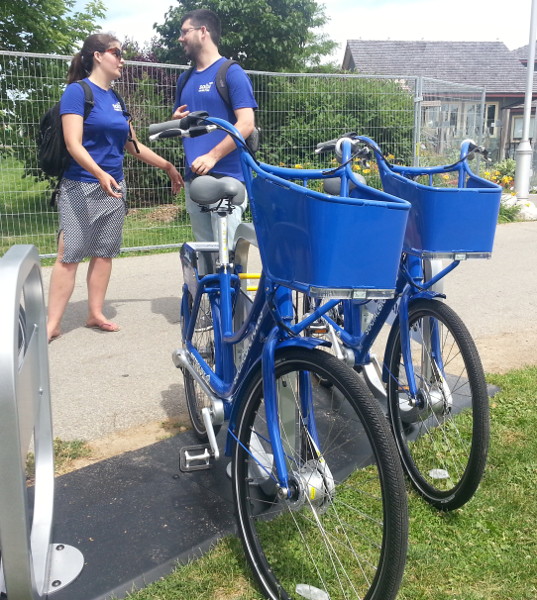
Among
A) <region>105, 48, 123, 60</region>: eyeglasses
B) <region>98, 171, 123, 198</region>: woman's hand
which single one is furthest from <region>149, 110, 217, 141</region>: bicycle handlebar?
<region>105, 48, 123, 60</region>: eyeglasses

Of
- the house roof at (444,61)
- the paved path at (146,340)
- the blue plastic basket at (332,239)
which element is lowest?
the paved path at (146,340)

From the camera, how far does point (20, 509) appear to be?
1.71 m

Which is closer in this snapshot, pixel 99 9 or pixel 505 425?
pixel 505 425

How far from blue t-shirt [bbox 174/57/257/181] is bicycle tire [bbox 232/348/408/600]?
1.98m

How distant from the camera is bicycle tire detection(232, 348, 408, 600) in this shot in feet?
A: 6.17

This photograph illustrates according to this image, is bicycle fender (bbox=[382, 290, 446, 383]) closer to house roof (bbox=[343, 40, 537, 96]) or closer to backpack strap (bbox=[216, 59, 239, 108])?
backpack strap (bbox=[216, 59, 239, 108])

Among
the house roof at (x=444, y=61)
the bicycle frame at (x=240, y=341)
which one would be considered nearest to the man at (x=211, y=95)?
the bicycle frame at (x=240, y=341)

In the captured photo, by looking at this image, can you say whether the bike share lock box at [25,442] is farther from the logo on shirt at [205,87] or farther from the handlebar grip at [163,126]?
the logo on shirt at [205,87]

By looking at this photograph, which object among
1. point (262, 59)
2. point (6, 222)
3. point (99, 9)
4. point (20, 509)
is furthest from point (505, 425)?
point (262, 59)

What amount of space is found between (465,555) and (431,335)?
0.88 metres

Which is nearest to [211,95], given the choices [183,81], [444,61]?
[183,81]

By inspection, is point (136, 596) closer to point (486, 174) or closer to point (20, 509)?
point (20, 509)

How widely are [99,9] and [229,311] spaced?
14.6m

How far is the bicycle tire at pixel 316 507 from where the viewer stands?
188cm
